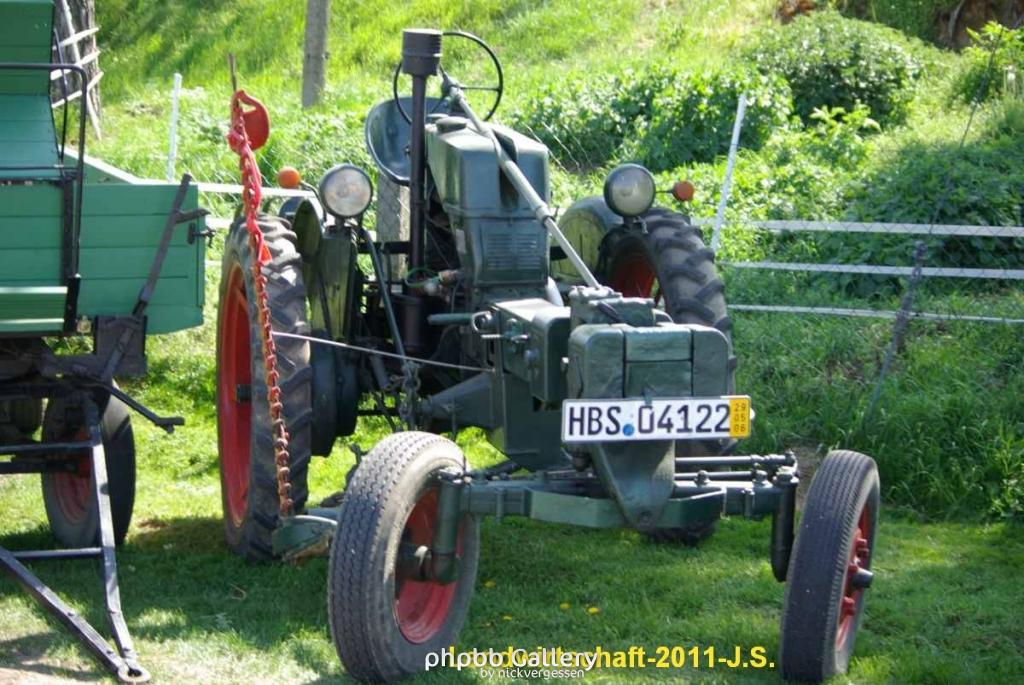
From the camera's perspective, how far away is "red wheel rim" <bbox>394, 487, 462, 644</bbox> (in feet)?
18.7

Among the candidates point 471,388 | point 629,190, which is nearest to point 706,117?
point 629,190

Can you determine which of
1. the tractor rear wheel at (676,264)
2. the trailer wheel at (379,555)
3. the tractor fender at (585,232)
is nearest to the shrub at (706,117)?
the tractor fender at (585,232)

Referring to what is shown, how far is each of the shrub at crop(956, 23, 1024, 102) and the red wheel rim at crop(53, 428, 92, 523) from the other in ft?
32.6

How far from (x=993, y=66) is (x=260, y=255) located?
10.5 meters

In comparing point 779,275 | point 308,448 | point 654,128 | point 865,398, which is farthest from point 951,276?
point 308,448

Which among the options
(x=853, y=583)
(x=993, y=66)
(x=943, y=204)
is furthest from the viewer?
(x=993, y=66)

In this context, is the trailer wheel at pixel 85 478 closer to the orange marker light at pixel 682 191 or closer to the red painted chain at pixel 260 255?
the red painted chain at pixel 260 255

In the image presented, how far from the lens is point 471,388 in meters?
6.82

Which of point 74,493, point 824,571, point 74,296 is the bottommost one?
point 74,493

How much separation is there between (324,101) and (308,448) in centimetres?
969

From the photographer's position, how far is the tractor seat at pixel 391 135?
8039 millimetres

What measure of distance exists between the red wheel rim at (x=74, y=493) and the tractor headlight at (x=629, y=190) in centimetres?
270

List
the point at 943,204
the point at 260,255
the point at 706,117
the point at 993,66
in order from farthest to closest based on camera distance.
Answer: the point at 993,66
the point at 706,117
the point at 943,204
the point at 260,255

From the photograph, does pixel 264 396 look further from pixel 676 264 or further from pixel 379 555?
pixel 676 264
